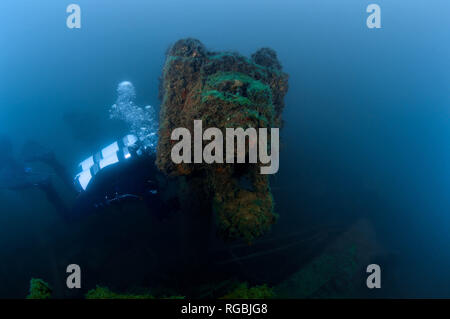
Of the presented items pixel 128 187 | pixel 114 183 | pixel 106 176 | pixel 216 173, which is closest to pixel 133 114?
pixel 106 176

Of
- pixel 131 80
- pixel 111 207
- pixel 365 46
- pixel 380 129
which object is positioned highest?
pixel 365 46

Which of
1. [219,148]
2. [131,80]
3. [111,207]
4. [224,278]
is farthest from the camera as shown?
[131,80]

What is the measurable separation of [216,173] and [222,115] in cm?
99

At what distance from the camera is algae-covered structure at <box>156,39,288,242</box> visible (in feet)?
11.6

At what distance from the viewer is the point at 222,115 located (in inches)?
138

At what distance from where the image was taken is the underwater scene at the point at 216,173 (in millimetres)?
3857

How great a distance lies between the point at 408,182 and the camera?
8.98 meters

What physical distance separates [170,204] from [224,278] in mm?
2267

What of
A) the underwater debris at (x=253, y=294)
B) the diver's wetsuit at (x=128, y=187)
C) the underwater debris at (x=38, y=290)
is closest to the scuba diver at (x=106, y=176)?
the diver's wetsuit at (x=128, y=187)

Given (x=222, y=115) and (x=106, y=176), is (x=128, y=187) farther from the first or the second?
(x=222, y=115)

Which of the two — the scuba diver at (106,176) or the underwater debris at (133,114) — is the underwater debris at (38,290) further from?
the underwater debris at (133,114)
